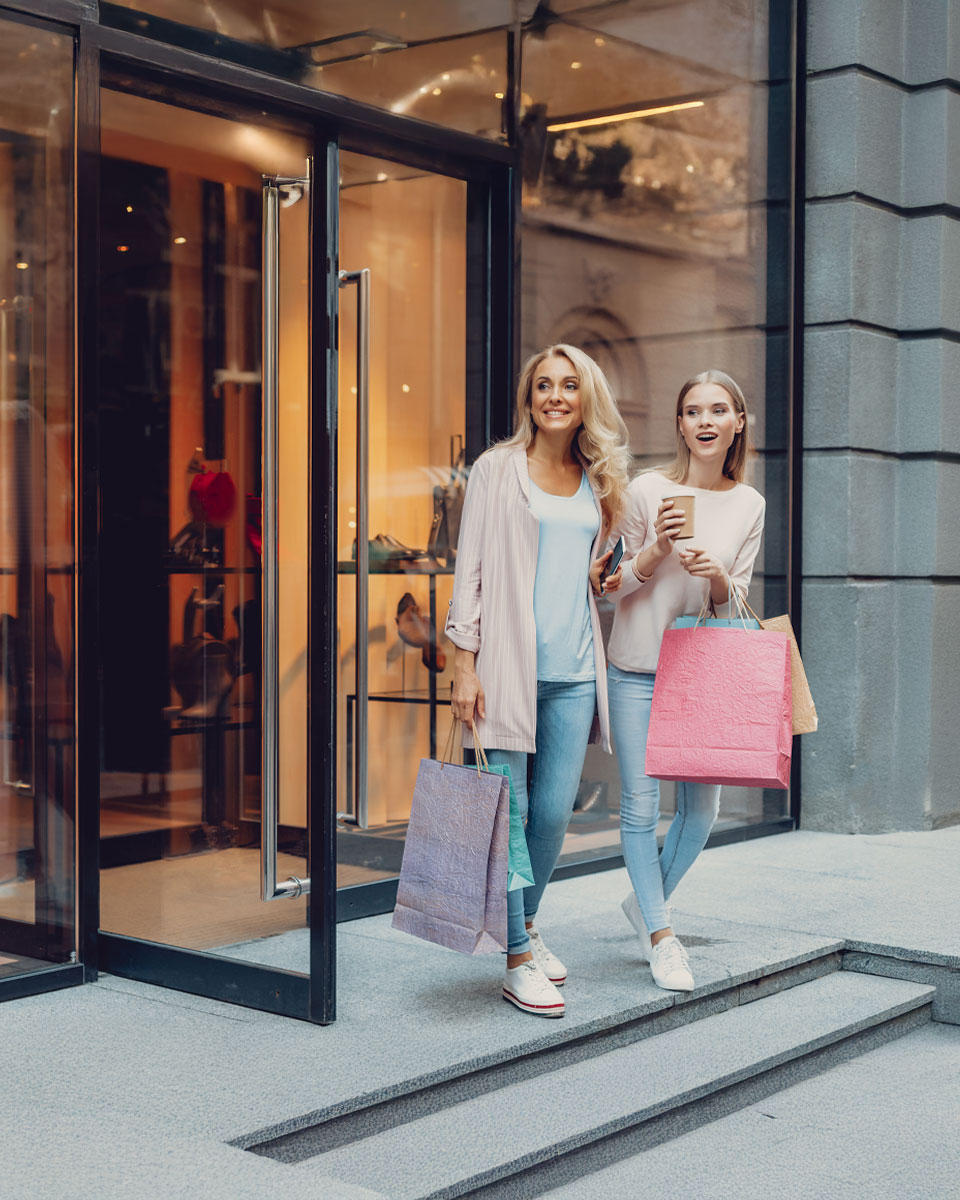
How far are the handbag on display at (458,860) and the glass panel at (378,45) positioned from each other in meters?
2.50

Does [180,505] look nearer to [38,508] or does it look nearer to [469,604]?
[38,508]

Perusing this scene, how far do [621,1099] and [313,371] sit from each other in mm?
1959

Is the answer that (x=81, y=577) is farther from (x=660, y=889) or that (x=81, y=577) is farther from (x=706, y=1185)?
(x=706, y=1185)

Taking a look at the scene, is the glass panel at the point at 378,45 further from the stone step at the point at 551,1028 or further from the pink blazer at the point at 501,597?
the stone step at the point at 551,1028

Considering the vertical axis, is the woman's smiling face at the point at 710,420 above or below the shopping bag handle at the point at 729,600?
above

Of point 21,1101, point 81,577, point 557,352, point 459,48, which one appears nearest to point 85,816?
point 81,577

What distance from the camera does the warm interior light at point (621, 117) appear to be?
5.91m

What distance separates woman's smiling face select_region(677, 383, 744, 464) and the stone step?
60.9 inches

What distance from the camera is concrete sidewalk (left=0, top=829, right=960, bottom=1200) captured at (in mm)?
2953

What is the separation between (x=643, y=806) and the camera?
13.9ft

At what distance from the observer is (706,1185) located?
3381mm

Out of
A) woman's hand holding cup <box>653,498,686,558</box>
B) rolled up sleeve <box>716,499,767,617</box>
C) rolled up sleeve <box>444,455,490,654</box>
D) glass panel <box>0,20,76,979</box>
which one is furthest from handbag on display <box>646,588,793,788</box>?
glass panel <box>0,20,76,979</box>

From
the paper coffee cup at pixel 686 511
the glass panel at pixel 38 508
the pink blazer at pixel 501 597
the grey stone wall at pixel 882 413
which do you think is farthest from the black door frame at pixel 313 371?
the grey stone wall at pixel 882 413

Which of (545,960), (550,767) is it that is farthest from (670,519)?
(545,960)
